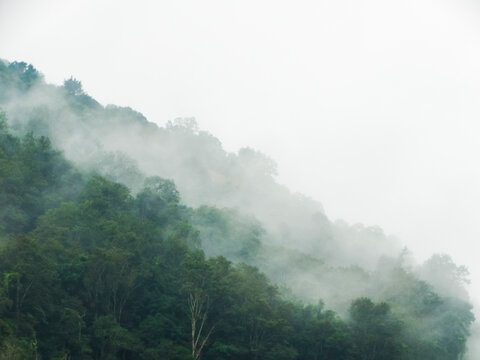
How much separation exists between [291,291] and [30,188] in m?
22.5

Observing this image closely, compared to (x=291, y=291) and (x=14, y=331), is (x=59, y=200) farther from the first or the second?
(x=291, y=291)

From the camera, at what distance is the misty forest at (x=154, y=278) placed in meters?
30.2

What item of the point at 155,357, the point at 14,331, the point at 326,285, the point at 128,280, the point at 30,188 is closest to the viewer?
the point at 14,331

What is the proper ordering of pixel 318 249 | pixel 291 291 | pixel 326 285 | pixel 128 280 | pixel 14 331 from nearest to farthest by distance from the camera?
pixel 14 331, pixel 128 280, pixel 291 291, pixel 326 285, pixel 318 249

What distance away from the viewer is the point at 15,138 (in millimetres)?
44812

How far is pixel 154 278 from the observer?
37.3m

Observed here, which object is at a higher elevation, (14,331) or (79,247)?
(79,247)

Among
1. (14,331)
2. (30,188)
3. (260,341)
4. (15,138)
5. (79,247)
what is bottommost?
(14,331)

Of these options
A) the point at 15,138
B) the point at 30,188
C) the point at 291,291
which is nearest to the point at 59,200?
the point at 30,188

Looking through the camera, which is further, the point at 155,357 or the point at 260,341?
the point at 260,341

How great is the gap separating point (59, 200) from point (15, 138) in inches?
272

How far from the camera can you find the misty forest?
3025 cm

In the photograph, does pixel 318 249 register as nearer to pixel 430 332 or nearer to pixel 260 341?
pixel 430 332

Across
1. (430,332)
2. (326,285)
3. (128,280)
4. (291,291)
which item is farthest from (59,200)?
(430,332)
